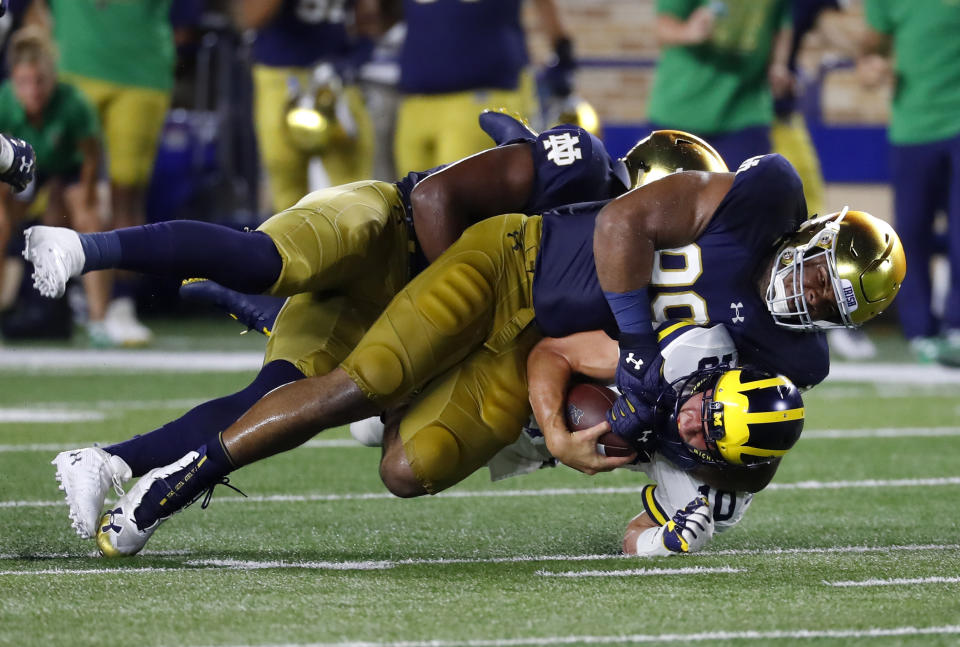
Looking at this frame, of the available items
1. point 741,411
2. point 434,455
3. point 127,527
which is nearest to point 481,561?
point 434,455

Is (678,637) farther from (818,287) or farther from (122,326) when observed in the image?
(122,326)

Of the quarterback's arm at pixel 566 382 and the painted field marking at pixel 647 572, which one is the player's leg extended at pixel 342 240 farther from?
the painted field marking at pixel 647 572

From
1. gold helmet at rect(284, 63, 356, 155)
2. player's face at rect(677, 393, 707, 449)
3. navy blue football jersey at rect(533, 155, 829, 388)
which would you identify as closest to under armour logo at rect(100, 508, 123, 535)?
navy blue football jersey at rect(533, 155, 829, 388)

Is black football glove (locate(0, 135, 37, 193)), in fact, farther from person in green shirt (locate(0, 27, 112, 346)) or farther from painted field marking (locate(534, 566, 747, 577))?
person in green shirt (locate(0, 27, 112, 346))

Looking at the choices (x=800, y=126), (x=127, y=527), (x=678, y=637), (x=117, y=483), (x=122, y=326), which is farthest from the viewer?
(x=800, y=126)

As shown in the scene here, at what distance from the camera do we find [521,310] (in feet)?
11.7

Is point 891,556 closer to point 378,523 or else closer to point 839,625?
point 839,625

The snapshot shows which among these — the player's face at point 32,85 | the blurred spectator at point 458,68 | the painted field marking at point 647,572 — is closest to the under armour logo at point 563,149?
the painted field marking at point 647,572

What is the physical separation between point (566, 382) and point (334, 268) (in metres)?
0.56

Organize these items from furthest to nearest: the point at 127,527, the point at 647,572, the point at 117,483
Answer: the point at 117,483 → the point at 127,527 → the point at 647,572

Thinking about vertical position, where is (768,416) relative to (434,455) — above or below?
above

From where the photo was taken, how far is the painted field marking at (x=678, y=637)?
8.09 ft

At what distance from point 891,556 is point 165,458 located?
1555 millimetres

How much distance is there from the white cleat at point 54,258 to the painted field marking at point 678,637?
986 mm
